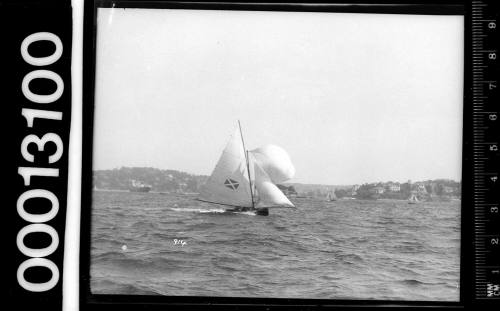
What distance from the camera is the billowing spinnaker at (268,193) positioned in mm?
2215

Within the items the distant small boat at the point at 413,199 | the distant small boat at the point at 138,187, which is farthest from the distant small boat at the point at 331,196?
the distant small boat at the point at 138,187

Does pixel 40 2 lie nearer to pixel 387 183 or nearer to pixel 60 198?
pixel 60 198

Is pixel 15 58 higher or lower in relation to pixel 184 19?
lower

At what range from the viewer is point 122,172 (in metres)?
2.23

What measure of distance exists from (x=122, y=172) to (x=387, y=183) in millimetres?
1044

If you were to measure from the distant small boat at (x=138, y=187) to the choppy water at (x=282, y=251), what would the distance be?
36 millimetres

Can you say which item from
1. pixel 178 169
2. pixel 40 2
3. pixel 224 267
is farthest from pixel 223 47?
pixel 224 267

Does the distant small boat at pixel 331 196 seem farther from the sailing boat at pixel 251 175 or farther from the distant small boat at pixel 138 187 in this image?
the distant small boat at pixel 138 187

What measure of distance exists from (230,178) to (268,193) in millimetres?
166

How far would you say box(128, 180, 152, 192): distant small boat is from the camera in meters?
2.19

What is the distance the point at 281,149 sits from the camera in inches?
87.3

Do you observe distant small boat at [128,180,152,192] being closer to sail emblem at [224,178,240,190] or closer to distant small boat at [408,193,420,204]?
sail emblem at [224,178,240,190]

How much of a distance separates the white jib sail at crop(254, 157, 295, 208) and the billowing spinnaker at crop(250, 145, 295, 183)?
0.08 feet

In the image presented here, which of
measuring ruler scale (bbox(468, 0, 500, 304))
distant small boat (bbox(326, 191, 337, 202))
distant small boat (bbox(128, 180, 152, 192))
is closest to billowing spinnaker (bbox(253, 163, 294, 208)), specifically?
distant small boat (bbox(326, 191, 337, 202))
